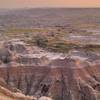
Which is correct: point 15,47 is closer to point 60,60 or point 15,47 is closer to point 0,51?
point 0,51

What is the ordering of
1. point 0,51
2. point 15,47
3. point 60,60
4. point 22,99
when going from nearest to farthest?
point 22,99 < point 60,60 < point 0,51 < point 15,47

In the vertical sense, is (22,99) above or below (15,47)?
above

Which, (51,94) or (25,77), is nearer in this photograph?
(51,94)

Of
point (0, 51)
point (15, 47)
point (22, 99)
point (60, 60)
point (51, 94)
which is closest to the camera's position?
point (22, 99)

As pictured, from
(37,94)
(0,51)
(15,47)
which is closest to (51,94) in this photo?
(37,94)

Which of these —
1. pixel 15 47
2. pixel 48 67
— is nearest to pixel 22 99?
pixel 48 67

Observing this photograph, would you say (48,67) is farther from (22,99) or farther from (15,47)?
(22,99)
